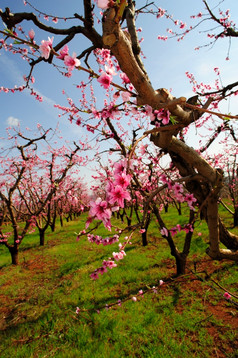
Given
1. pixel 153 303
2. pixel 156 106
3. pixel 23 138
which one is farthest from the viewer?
pixel 23 138

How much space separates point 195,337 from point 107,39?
3.96 m

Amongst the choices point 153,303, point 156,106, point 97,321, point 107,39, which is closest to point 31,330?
point 97,321

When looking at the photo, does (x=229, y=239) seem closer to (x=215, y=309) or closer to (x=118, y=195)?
(x=215, y=309)

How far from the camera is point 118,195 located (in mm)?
1124

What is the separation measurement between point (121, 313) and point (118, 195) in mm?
3429

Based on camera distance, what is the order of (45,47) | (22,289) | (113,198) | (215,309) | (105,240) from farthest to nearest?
(22,289), (215,309), (105,240), (45,47), (113,198)

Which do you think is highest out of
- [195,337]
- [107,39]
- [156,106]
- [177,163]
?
[107,39]

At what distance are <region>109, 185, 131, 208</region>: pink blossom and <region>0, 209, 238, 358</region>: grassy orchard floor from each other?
112 cm

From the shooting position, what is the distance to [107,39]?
46.5 inches

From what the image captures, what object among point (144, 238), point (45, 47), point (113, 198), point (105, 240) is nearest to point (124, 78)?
point (45, 47)

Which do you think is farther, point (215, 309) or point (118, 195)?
point (215, 309)

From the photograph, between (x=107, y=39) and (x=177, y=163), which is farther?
(x=177, y=163)

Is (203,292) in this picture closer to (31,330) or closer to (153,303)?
(153,303)

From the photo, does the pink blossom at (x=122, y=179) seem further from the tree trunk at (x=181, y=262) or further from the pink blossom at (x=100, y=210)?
the tree trunk at (x=181, y=262)
